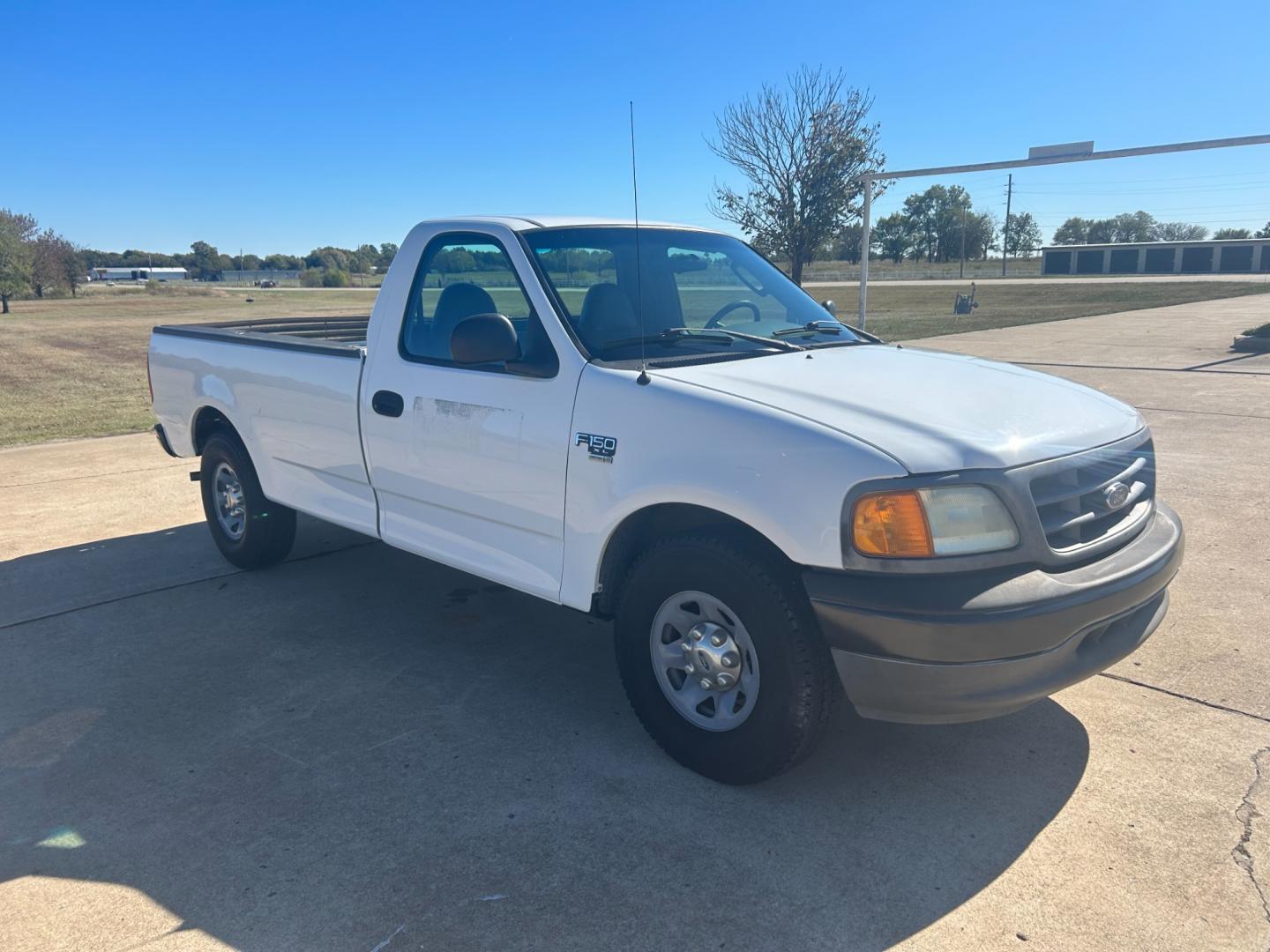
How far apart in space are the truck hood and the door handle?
4.71 feet

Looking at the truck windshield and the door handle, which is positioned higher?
the truck windshield

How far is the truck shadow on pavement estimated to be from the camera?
2762 millimetres

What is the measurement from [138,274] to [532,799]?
4985 inches

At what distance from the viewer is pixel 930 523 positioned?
9.34 ft

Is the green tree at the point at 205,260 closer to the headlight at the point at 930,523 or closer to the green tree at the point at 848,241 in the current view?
the green tree at the point at 848,241

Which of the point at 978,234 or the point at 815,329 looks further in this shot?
the point at 978,234

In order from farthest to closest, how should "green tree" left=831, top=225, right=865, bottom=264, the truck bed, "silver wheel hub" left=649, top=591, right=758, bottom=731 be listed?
"green tree" left=831, top=225, right=865, bottom=264
the truck bed
"silver wheel hub" left=649, top=591, right=758, bottom=731

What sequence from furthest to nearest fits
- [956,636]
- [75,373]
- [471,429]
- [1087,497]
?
1. [75,373]
2. [471,429]
3. [1087,497]
4. [956,636]

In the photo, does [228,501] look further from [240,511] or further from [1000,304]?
[1000,304]

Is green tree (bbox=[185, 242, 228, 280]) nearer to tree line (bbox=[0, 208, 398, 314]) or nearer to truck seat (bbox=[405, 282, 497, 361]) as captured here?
tree line (bbox=[0, 208, 398, 314])

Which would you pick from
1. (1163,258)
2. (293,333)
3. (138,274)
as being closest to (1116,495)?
(293,333)

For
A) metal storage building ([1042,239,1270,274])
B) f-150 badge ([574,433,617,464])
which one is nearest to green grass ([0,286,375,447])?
f-150 badge ([574,433,617,464])

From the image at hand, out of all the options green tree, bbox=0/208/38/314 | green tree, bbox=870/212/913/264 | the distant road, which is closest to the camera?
green tree, bbox=0/208/38/314

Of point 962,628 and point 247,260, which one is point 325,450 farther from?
point 247,260
